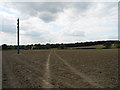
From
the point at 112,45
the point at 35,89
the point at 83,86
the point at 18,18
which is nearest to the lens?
the point at 35,89

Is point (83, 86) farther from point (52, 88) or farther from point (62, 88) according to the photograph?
point (52, 88)

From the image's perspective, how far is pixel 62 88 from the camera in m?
6.04

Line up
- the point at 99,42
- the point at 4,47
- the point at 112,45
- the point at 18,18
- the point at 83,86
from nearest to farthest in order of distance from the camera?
the point at 83,86, the point at 18,18, the point at 4,47, the point at 112,45, the point at 99,42

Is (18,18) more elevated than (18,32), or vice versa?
(18,18)

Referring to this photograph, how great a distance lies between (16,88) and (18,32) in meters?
31.2

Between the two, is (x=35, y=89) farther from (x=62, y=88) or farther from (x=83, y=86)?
(x=83, y=86)

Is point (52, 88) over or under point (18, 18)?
under

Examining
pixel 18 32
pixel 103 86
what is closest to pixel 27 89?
pixel 103 86

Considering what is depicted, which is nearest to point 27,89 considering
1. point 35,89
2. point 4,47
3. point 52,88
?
point 35,89

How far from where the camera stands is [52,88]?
6.02 m

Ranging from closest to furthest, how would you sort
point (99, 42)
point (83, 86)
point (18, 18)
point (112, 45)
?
point (83, 86) < point (18, 18) < point (112, 45) < point (99, 42)

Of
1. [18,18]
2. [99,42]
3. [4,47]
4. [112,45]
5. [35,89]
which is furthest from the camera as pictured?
[99,42]

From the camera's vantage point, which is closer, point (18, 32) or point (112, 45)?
point (18, 32)

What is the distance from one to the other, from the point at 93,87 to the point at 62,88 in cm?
144
